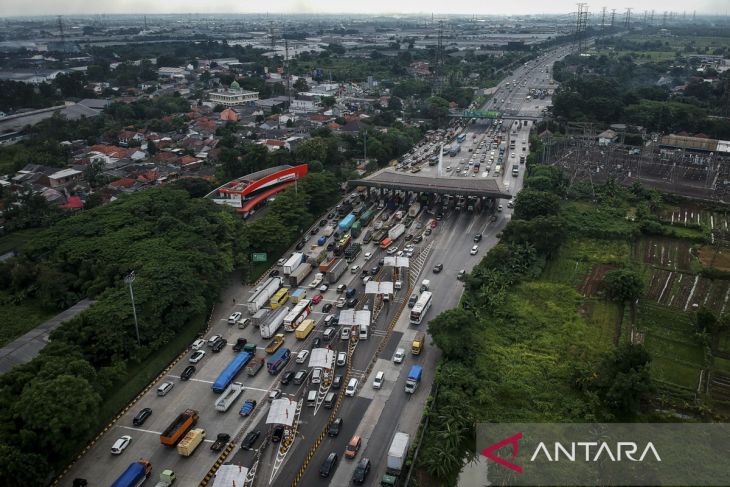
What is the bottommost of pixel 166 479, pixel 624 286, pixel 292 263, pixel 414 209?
pixel 166 479

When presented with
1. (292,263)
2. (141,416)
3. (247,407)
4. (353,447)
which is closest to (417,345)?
(353,447)

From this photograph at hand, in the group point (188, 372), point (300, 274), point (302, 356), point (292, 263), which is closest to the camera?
point (188, 372)

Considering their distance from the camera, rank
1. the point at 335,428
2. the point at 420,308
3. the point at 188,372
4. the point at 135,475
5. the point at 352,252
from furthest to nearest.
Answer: the point at 352,252 → the point at 420,308 → the point at 188,372 → the point at 335,428 → the point at 135,475

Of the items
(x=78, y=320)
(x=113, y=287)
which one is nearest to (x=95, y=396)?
(x=78, y=320)

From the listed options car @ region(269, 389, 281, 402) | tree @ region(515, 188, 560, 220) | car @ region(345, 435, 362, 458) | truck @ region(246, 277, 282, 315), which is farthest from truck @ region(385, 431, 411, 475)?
tree @ region(515, 188, 560, 220)

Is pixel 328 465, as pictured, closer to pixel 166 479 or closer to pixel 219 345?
pixel 166 479

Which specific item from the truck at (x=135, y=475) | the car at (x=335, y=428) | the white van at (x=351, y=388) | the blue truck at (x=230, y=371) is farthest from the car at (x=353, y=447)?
the truck at (x=135, y=475)

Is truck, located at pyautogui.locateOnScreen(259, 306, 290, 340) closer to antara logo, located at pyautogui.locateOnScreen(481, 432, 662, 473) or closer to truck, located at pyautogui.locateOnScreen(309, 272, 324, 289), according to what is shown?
truck, located at pyautogui.locateOnScreen(309, 272, 324, 289)

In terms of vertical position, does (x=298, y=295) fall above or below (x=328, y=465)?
above
